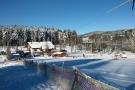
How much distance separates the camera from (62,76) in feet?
54.1

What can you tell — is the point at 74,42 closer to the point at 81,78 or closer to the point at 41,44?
the point at 41,44

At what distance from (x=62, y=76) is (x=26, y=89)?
9.71ft

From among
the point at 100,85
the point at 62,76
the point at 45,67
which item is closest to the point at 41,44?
the point at 45,67

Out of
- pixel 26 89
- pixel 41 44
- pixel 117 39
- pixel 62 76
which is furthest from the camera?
pixel 117 39

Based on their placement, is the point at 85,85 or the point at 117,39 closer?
the point at 85,85

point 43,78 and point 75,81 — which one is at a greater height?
point 75,81

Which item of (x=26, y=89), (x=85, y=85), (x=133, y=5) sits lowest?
(x=26, y=89)

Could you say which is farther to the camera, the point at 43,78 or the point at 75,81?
the point at 43,78

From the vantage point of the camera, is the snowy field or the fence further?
the snowy field

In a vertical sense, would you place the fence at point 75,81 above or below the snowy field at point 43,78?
above

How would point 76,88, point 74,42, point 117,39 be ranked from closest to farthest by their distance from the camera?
point 76,88, point 74,42, point 117,39

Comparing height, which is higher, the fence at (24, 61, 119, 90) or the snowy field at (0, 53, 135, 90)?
the fence at (24, 61, 119, 90)

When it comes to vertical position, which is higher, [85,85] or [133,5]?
[133,5]

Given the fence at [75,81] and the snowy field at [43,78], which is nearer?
the fence at [75,81]
